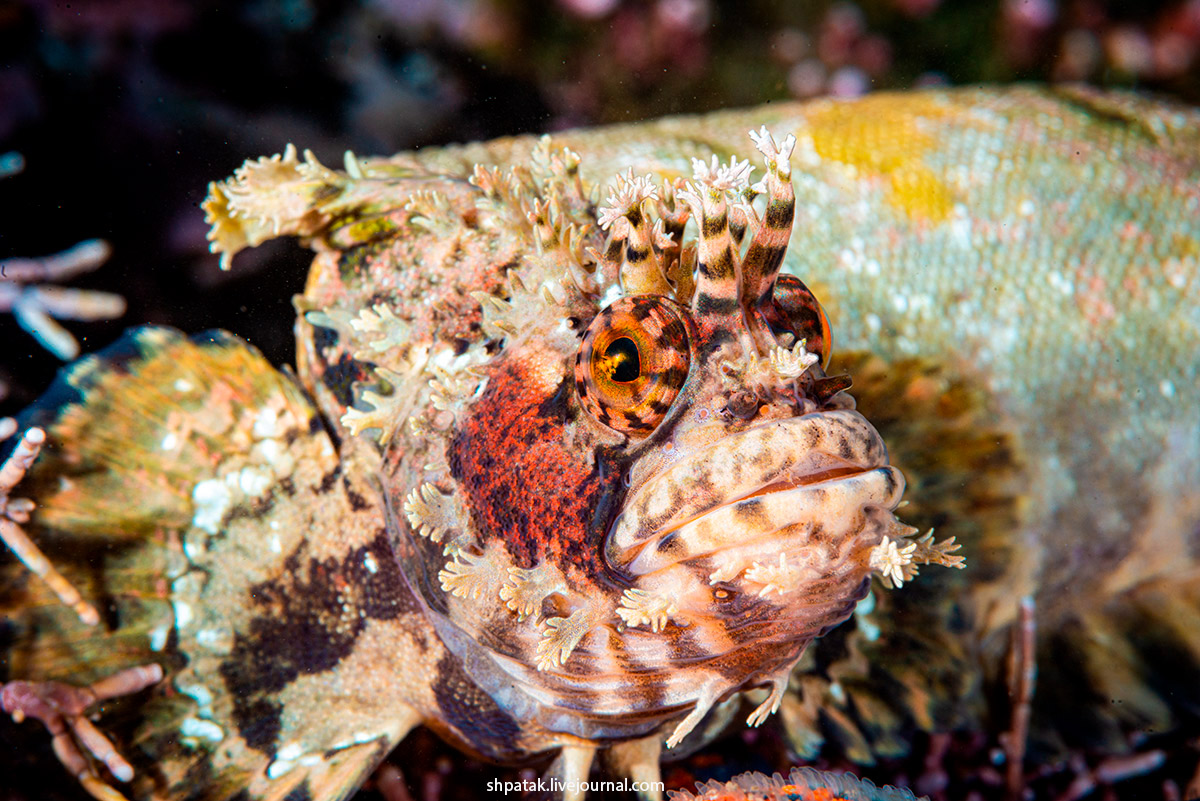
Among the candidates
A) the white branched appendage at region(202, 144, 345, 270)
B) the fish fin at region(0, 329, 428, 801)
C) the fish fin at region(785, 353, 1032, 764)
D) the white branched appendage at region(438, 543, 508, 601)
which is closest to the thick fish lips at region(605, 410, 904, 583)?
the white branched appendage at region(438, 543, 508, 601)

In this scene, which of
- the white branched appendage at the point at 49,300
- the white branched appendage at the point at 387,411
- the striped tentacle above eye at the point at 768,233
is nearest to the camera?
the striped tentacle above eye at the point at 768,233

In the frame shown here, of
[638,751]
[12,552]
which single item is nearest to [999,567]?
[638,751]

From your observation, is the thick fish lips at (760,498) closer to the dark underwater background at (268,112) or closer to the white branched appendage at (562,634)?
the white branched appendage at (562,634)

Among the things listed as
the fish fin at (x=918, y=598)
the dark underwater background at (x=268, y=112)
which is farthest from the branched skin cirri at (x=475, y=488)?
the fish fin at (x=918, y=598)

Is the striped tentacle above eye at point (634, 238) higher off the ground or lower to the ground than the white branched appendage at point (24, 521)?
higher

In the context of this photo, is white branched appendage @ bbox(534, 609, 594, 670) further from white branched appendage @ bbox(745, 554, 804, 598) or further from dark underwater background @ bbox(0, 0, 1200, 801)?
dark underwater background @ bbox(0, 0, 1200, 801)

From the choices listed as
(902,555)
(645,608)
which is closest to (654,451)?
(645,608)

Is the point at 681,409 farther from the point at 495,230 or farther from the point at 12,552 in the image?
the point at 12,552
